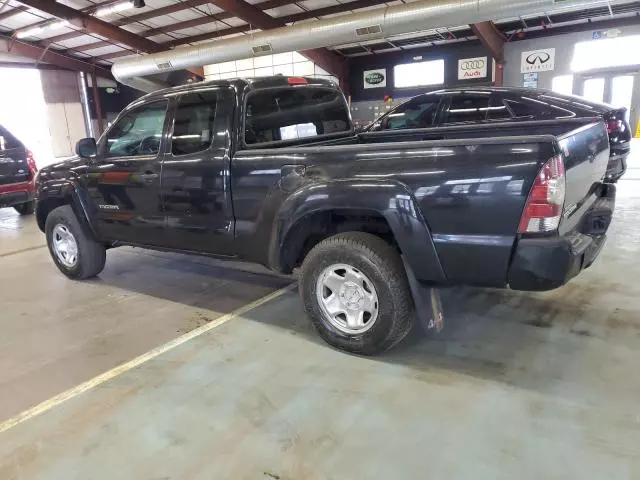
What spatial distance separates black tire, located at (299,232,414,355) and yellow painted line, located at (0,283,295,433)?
86 centimetres

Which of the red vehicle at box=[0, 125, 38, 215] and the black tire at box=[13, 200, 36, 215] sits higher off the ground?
the red vehicle at box=[0, 125, 38, 215]

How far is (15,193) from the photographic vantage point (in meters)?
7.53

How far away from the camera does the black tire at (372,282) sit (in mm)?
2596

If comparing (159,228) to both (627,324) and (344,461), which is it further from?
(627,324)

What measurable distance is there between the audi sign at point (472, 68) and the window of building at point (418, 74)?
23.9 inches

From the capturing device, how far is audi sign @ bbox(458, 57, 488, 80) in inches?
563

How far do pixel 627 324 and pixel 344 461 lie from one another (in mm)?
2168

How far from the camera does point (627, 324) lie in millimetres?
3057

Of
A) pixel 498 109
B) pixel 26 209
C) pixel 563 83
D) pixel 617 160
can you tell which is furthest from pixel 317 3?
pixel 617 160

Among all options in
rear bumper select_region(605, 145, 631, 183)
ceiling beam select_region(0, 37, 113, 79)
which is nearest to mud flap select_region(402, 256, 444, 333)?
rear bumper select_region(605, 145, 631, 183)

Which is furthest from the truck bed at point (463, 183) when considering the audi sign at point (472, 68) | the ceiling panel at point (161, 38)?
the ceiling panel at point (161, 38)

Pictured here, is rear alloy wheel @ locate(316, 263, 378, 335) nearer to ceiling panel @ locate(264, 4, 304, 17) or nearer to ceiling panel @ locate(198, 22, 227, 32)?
ceiling panel @ locate(264, 4, 304, 17)

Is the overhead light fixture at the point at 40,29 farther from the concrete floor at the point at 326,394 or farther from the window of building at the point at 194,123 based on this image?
the concrete floor at the point at 326,394

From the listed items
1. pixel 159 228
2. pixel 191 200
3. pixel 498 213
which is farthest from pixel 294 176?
pixel 159 228
